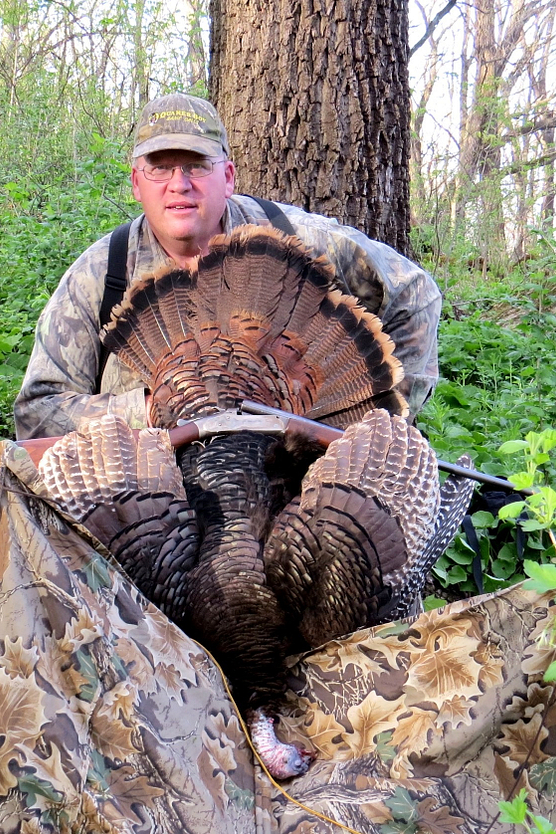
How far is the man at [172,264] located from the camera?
10.9 ft

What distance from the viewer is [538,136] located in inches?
391

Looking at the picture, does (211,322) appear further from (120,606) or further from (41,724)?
(41,724)

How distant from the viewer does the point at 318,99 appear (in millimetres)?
4301

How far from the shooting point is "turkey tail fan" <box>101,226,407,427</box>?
307cm

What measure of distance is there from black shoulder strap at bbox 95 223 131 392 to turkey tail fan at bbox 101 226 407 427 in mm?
276

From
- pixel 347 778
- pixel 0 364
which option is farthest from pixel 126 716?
pixel 0 364

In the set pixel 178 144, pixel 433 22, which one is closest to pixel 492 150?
pixel 433 22

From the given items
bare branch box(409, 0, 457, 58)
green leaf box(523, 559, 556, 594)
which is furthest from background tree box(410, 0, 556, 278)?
green leaf box(523, 559, 556, 594)

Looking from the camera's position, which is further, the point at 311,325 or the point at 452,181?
the point at 452,181

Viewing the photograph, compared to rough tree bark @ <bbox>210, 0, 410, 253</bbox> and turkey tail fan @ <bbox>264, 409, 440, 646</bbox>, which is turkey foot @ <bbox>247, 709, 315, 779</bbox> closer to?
turkey tail fan @ <bbox>264, 409, 440, 646</bbox>

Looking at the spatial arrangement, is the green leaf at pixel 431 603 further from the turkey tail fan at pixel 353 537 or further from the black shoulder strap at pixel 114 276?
the black shoulder strap at pixel 114 276

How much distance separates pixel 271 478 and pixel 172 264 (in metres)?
0.94

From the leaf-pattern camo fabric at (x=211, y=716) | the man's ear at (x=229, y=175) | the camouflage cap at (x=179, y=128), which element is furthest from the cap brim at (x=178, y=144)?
the leaf-pattern camo fabric at (x=211, y=716)

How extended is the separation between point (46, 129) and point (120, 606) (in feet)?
20.8
